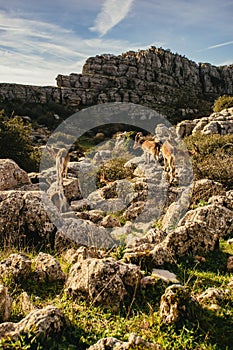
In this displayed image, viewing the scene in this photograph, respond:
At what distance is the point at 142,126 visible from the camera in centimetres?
3934

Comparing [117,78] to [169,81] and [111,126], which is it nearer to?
[169,81]

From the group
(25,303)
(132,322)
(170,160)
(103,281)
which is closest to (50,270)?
(25,303)

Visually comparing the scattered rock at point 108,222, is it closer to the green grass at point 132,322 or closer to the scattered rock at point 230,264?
the scattered rock at point 230,264

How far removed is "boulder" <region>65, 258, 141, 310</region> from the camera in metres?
4.11

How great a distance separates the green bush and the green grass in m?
12.1

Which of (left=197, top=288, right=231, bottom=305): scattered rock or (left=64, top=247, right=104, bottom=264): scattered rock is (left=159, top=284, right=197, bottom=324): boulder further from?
(left=64, top=247, right=104, bottom=264): scattered rock

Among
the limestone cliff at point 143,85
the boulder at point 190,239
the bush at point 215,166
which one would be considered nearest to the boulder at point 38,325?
the boulder at point 190,239

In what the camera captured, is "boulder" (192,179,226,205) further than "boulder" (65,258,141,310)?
Yes

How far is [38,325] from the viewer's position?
3227 mm

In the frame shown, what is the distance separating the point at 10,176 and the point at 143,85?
198 feet

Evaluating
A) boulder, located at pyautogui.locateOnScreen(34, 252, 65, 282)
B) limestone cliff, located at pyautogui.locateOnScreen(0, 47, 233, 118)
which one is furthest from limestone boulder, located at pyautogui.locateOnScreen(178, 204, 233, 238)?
limestone cliff, located at pyautogui.locateOnScreen(0, 47, 233, 118)

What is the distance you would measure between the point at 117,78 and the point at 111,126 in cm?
2875

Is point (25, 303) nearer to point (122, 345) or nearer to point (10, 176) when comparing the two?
point (122, 345)

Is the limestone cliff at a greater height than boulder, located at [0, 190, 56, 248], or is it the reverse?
the limestone cliff
